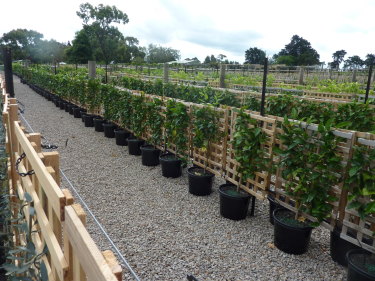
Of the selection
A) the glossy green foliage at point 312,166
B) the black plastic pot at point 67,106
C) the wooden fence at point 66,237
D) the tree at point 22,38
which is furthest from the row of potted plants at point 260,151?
the tree at point 22,38

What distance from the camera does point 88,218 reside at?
4.11m

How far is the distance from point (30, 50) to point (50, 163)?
234 ft

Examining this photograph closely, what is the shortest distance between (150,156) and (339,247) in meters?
3.92

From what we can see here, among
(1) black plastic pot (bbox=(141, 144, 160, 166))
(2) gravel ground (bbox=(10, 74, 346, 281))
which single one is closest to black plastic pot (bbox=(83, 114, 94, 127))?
(2) gravel ground (bbox=(10, 74, 346, 281))

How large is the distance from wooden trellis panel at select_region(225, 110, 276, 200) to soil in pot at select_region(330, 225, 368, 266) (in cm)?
99

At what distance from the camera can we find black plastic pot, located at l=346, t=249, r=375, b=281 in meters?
2.63

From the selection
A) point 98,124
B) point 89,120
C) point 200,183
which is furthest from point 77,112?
point 200,183

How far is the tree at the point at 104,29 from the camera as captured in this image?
5653 cm

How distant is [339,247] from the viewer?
10.7 feet

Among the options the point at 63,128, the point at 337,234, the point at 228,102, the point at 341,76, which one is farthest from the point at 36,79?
the point at 337,234

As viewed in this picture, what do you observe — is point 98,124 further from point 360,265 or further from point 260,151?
point 360,265

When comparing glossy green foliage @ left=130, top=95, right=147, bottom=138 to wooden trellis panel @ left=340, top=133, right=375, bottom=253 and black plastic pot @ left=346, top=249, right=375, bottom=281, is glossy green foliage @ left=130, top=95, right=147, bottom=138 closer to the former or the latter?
wooden trellis panel @ left=340, top=133, right=375, bottom=253

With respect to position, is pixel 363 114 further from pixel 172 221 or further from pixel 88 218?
pixel 88 218

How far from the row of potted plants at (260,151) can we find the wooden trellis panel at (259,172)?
0.34 feet
